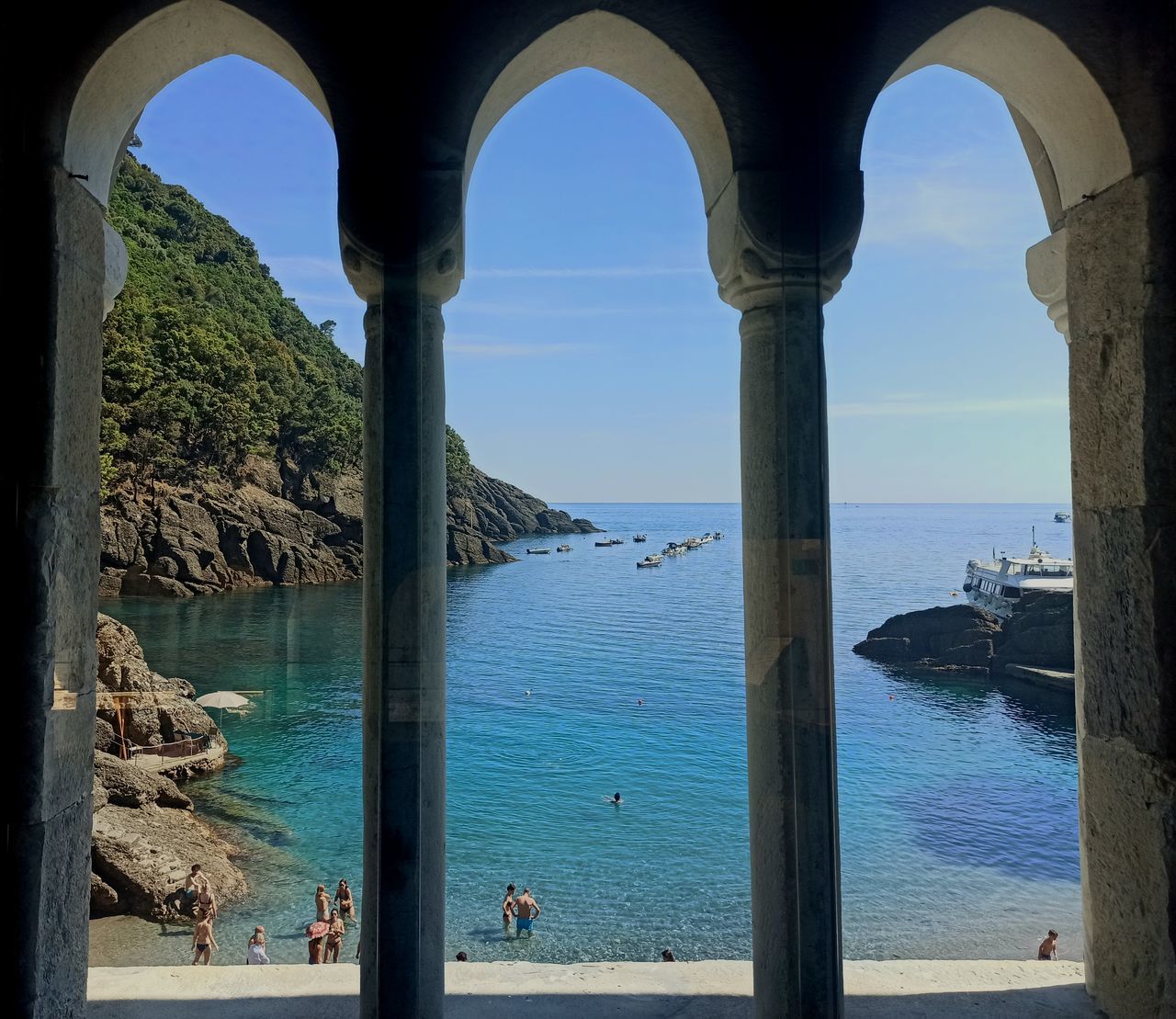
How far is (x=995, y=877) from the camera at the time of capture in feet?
75.4

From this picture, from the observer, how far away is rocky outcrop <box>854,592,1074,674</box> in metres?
39.2

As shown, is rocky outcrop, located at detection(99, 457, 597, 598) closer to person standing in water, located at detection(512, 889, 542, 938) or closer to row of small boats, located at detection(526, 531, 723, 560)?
person standing in water, located at detection(512, 889, 542, 938)

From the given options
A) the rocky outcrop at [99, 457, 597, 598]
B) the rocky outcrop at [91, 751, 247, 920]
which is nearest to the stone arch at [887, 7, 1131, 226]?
the rocky outcrop at [91, 751, 247, 920]

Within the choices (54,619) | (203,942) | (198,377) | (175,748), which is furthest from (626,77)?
(198,377)

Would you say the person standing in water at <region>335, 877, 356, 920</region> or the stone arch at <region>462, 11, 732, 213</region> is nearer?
the stone arch at <region>462, 11, 732, 213</region>

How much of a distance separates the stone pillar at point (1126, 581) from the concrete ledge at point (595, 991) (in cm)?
35

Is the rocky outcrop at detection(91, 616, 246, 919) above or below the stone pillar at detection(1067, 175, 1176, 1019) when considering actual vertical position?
below

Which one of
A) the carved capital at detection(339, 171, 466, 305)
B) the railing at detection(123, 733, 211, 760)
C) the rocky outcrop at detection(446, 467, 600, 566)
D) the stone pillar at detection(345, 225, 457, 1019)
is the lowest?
the railing at detection(123, 733, 211, 760)

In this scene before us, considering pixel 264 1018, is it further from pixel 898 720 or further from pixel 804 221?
pixel 898 720

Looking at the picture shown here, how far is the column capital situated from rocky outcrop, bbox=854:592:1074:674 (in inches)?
1572

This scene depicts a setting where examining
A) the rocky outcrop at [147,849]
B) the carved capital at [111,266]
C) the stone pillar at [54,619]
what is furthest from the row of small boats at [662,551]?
the stone pillar at [54,619]

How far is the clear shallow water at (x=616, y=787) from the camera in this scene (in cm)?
1956

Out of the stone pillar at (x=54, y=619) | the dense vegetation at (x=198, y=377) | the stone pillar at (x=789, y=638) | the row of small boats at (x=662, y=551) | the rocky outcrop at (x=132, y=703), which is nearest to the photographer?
the stone pillar at (x=54, y=619)

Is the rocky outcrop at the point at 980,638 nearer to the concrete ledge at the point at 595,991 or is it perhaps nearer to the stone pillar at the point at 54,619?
the concrete ledge at the point at 595,991
